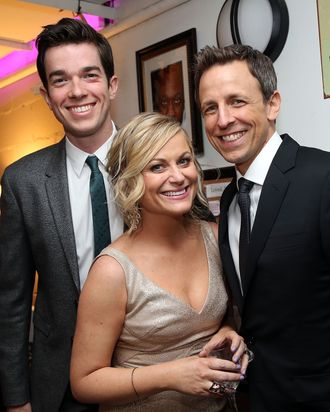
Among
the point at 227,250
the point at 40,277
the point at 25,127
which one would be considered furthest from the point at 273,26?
the point at 25,127

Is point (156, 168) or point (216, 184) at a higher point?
point (156, 168)

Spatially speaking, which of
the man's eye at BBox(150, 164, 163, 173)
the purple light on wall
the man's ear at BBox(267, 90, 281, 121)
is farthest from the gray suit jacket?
the purple light on wall

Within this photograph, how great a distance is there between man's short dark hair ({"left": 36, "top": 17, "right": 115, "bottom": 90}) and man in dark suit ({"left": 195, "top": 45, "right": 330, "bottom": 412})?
0.47 metres

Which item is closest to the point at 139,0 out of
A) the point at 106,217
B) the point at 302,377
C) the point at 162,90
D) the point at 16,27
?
the point at 162,90

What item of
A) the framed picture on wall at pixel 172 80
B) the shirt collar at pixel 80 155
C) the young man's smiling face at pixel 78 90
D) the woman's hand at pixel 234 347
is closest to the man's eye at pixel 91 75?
the young man's smiling face at pixel 78 90

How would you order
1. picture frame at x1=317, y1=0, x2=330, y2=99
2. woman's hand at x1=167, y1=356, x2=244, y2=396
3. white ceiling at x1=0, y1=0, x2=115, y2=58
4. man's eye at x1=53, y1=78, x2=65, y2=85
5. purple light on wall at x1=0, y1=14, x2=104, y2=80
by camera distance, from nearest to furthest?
1. woman's hand at x1=167, y1=356, x2=244, y2=396
2. man's eye at x1=53, y1=78, x2=65, y2=85
3. picture frame at x1=317, y1=0, x2=330, y2=99
4. white ceiling at x1=0, y1=0, x2=115, y2=58
5. purple light on wall at x1=0, y1=14, x2=104, y2=80

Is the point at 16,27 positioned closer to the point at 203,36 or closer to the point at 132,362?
the point at 203,36

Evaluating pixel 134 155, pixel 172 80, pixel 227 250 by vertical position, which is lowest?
pixel 227 250

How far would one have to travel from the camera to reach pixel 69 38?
1.87 m

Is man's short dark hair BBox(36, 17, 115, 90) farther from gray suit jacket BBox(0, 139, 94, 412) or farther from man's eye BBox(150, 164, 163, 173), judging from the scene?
man's eye BBox(150, 164, 163, 173)

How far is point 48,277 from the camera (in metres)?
1.83

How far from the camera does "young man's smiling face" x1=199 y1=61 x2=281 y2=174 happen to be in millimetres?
1579

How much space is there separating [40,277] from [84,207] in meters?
0.31

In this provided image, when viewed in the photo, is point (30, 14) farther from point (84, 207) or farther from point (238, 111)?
point (238, 111)
